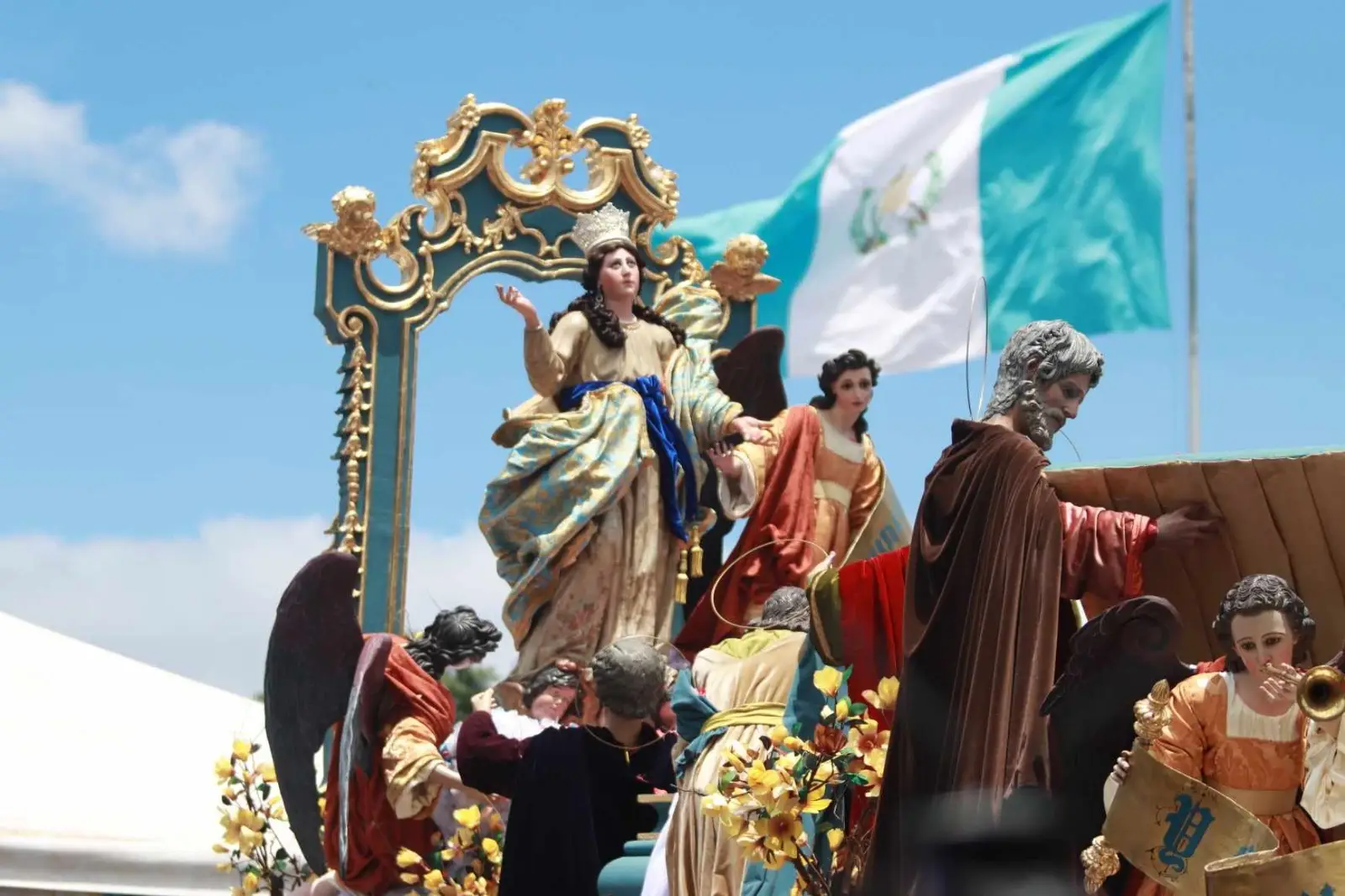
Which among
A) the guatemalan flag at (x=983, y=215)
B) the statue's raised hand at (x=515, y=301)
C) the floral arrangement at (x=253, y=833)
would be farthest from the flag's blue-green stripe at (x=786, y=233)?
the floral arrangement at (x=253, y=833)

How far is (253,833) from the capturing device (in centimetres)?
829

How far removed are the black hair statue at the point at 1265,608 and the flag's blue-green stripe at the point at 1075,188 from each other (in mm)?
8388

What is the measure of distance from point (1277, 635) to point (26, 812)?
25.5 feet

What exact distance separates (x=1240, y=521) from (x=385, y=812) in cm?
346

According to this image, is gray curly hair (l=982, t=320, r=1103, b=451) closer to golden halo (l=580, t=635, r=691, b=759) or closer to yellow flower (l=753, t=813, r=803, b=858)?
yellow flower (l=753, t=813, r=803, b=858)

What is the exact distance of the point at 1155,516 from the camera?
586 cm

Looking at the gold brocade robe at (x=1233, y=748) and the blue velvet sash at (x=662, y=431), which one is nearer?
the gold brocade robe at (x=1233, y=748)

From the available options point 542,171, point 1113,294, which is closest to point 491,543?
point 542,171

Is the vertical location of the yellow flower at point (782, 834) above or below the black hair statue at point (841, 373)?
below

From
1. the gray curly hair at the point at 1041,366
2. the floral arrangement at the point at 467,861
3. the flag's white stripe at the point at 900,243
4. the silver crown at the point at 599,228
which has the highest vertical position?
the flag's white stripe at the point at 900,243

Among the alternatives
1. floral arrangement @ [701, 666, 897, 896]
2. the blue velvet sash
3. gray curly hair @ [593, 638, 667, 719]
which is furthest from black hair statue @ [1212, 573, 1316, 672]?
the blue velvet sash

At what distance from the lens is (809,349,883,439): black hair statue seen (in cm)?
1078

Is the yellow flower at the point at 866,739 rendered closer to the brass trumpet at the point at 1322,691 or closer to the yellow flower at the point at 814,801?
the yellow flower at the point at 814,801

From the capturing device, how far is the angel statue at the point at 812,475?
10.5 meters
